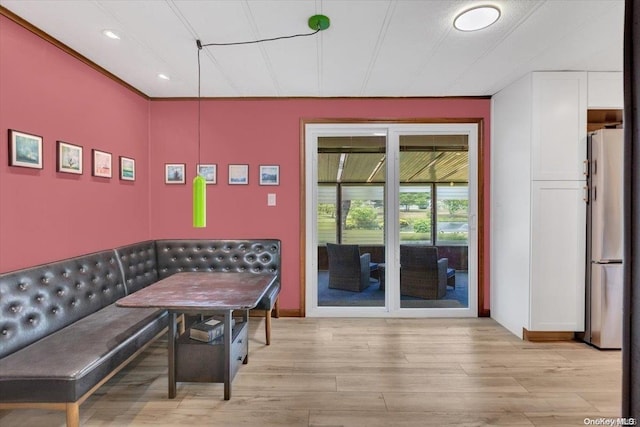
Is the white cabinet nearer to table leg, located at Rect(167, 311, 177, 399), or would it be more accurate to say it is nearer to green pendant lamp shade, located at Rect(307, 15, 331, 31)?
green pendant lamp shade, located at Rect(307, 15, 331, 31)

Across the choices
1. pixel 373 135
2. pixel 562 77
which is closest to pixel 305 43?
pixel 373 135

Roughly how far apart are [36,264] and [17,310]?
45cm

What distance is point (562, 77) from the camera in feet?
10.0

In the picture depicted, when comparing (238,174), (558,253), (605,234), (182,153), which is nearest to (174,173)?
(182,153)

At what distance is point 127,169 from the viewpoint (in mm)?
3426

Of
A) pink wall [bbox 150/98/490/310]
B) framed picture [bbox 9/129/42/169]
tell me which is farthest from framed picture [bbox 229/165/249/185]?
framed picture [bbox 9/129/42/169]

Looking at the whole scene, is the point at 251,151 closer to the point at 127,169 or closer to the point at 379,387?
the point at 127,169

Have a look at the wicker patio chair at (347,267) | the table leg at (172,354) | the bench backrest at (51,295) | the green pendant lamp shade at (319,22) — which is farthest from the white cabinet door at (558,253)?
the bench backrest at (51,295)

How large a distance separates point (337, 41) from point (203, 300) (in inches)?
83.9

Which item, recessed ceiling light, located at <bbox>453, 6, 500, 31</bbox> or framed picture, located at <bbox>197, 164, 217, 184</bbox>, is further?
framed picture, located at <bbox>197, 164, 217, 184</bbox>

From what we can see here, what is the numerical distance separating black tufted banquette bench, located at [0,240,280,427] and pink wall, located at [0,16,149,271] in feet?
0.68

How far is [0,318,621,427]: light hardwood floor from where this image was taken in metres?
2.04

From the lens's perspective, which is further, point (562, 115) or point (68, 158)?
point (562, 115)

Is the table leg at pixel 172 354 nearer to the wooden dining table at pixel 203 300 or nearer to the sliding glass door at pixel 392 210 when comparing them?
the wooden dining table at pixel 203 300
